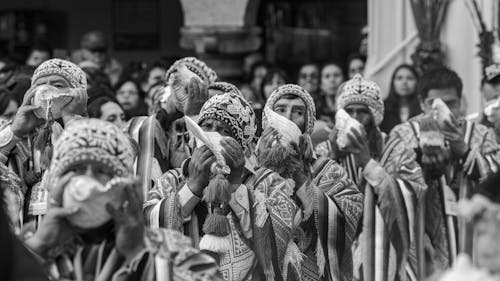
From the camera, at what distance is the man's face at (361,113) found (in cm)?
1159

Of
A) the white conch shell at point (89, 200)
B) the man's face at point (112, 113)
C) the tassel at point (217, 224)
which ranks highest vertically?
the man's face at point (112, 113)

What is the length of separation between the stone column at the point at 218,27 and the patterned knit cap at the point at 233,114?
8803mm

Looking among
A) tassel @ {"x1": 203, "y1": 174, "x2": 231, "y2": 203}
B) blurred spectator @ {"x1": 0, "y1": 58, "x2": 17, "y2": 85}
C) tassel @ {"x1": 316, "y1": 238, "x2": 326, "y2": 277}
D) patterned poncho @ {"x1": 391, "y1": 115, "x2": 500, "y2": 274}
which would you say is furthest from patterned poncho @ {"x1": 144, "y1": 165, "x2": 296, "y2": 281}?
blurred spectator @ {"x1": 0, "y1": 58, "x2": 17, "y2": 85}

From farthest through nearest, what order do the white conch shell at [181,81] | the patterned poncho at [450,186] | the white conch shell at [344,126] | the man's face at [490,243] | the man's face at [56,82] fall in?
the patterned poncho at [450,186] < the white conch shell at [181,81] < the white conch shell at [344,126] < the man's face at [56,82] < the man's face at [490,243]

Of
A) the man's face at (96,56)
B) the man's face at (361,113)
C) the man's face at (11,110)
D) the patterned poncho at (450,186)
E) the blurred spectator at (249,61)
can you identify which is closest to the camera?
the patterned poncho at (450,186)

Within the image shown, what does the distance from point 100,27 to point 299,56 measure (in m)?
3.07

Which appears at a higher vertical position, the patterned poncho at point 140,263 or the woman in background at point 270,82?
the woman in background at point 270,82

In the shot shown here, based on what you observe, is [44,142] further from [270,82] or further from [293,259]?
[270,82]

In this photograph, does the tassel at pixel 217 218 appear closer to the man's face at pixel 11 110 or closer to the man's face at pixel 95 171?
the man's face at pixel 95 171

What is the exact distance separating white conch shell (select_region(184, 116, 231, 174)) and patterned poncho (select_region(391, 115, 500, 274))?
8.65ft

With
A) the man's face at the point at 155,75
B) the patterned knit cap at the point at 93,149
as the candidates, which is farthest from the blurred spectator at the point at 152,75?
the patterned knit cap at the point at 93,149

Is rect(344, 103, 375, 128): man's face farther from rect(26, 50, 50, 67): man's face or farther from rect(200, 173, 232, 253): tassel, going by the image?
rect(26, 50, 50, 67): man's face

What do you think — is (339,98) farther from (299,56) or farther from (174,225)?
(299,56)

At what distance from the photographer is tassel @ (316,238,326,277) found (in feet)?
33.1
